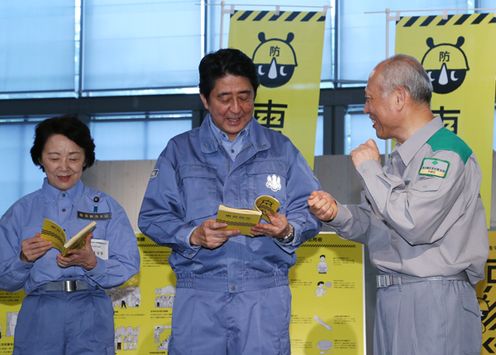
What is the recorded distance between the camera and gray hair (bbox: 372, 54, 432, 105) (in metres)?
3.41

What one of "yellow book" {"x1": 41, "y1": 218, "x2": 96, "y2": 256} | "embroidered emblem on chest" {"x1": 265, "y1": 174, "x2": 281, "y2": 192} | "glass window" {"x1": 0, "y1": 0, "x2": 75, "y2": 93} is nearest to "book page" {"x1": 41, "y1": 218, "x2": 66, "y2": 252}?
"yellow book" {"x1": 41, "y1": 218, "x2": 96, "y2": 256}

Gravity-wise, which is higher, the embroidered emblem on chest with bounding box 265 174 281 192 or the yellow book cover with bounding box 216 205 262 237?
the embroidered emblem on chest with bounding box 265 174 281 192

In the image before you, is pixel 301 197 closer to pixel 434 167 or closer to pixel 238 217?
pixel 238 217

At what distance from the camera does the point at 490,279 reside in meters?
6.09

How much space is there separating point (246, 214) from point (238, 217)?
0.03 metres

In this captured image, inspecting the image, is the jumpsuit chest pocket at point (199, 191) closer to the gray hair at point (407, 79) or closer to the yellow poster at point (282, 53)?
the gray hair at point (407, 79)

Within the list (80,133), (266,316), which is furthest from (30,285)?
(266,316)

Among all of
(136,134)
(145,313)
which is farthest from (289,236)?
(136,134)

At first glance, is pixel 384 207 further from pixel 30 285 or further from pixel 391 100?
pixel 30 285

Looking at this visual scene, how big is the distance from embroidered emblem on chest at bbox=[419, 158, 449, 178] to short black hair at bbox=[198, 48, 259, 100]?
31.4 inches

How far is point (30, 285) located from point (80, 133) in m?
0.72

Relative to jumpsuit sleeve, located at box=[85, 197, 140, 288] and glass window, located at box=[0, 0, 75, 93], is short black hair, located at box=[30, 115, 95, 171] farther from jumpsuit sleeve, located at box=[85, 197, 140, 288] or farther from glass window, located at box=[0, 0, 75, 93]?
→ glass window, located at box=[0, 0, 75, 93]

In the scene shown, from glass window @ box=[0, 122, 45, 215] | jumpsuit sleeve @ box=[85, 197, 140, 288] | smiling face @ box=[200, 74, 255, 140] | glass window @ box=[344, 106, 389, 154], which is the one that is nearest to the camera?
smiling face @ box=[200, 74, 255, 140]

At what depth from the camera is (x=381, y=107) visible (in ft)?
11.3
